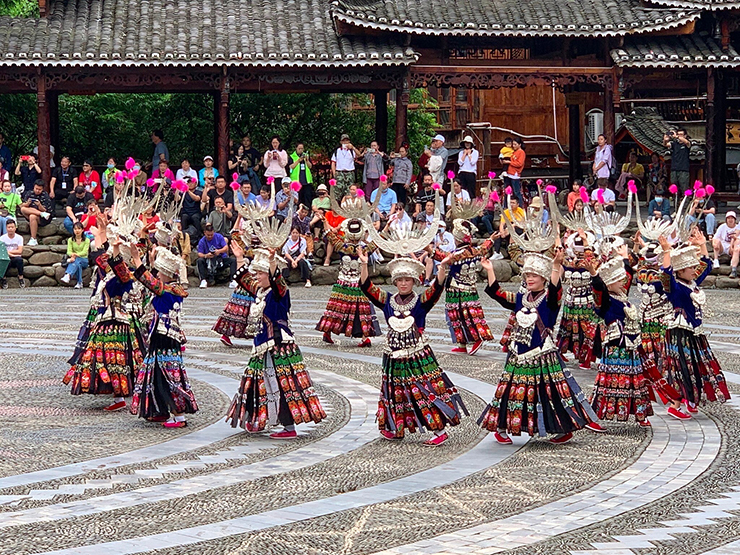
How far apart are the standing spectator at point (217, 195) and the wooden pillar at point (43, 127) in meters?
3.39

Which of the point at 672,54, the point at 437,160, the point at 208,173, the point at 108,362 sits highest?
the point at 672,54

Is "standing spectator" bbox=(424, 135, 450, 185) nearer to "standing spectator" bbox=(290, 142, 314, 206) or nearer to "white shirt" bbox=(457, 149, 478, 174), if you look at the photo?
"white shirt" bbox=(457, 149, 478, 174)

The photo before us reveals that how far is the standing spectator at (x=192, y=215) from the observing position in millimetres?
22766

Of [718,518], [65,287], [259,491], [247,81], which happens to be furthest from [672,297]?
[247,81]

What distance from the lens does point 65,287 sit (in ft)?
73.2

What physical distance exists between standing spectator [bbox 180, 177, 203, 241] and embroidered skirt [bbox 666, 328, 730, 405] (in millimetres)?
12702

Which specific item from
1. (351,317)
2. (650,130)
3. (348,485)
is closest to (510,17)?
(650,130)

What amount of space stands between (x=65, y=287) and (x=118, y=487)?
45.9 feet

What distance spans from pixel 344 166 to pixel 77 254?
525 cm

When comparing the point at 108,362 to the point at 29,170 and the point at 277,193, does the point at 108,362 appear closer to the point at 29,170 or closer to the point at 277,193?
the point at 277,193

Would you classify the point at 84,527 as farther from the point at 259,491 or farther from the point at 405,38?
the point at 405,38

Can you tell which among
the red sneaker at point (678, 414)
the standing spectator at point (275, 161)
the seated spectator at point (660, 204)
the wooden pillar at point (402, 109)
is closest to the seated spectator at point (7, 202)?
the standing spectator at point (275, 161)

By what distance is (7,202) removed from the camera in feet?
74.7

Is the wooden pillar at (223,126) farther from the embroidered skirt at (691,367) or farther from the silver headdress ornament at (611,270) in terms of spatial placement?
the silver headdress ornament at (611,270)
